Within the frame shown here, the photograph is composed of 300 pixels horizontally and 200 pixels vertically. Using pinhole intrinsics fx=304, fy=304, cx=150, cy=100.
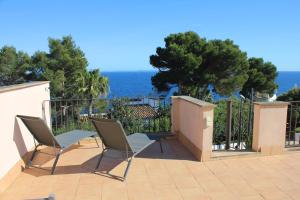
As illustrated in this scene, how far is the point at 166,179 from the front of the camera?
3.86 m

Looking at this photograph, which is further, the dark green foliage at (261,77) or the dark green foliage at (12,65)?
the dark green foliage at (261,77)

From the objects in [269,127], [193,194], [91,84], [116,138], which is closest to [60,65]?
[91,84]

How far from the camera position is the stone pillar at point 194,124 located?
438 cm

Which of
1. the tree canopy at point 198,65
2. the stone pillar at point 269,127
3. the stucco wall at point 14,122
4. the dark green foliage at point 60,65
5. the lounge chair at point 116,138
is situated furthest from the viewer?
the dark green foliage at point 60,65

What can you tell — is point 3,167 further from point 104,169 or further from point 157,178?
point 157,178

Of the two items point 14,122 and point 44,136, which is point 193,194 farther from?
point 14,122

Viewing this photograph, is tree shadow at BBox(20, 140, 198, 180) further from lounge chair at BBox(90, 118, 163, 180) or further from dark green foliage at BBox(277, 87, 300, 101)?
dark green foliage at BBox(277, 87, 300, 101)

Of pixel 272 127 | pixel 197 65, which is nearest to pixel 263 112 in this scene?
pixel 272 127

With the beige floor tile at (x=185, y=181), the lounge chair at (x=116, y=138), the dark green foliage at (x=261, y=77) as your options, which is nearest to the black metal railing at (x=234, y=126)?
the beige floor tile at (x=185, y=181)

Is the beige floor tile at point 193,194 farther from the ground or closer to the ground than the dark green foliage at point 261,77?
closer to the ground

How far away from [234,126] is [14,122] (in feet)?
14.2

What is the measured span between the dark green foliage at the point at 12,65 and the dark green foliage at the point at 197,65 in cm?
898

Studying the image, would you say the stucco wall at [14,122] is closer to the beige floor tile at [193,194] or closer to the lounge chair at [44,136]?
the lounge chair at [44,136]

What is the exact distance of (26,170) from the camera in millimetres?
4176
